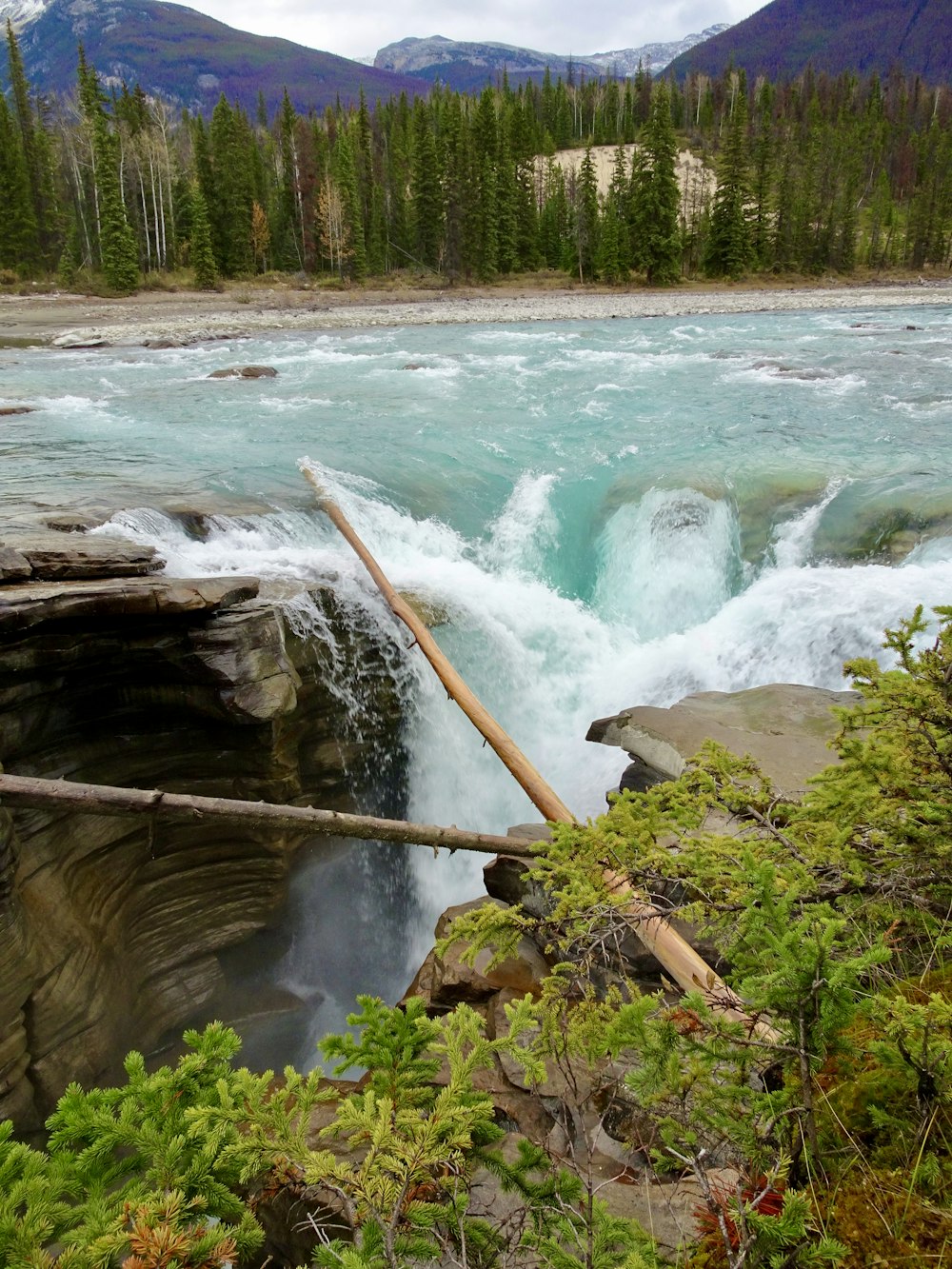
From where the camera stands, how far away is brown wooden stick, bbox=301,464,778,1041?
256cm

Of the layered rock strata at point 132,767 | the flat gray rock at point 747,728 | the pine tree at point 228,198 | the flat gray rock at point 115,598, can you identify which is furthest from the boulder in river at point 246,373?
the pine tree at point 228,198

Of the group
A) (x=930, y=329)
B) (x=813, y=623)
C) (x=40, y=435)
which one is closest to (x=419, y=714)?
(x=813, y=623)

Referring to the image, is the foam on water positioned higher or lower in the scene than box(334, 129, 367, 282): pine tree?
lower

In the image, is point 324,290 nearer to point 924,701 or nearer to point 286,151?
point 286,151

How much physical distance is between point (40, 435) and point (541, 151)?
323 ft

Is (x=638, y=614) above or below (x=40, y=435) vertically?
below

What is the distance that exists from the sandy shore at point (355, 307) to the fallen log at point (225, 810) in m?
29.9

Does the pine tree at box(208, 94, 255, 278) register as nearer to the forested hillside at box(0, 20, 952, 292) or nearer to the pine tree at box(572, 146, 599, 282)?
the forested hillside at box(0, 20, 952, 292)

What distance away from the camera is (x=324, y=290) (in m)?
56.1

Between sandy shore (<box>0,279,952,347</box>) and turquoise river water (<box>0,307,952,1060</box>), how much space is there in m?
16.3

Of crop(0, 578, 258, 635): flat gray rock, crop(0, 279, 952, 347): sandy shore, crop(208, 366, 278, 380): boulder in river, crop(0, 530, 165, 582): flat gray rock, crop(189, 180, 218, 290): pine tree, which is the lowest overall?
crop(0, 578, 258, 635): flat gray rock

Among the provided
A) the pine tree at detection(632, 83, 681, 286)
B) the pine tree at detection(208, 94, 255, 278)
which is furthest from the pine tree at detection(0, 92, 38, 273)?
the pine tree at detection(632, 83, 681, 286)

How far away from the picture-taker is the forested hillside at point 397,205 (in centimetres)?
5422

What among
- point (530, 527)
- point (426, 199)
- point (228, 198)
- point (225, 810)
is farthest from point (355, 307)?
point (225, 810)
